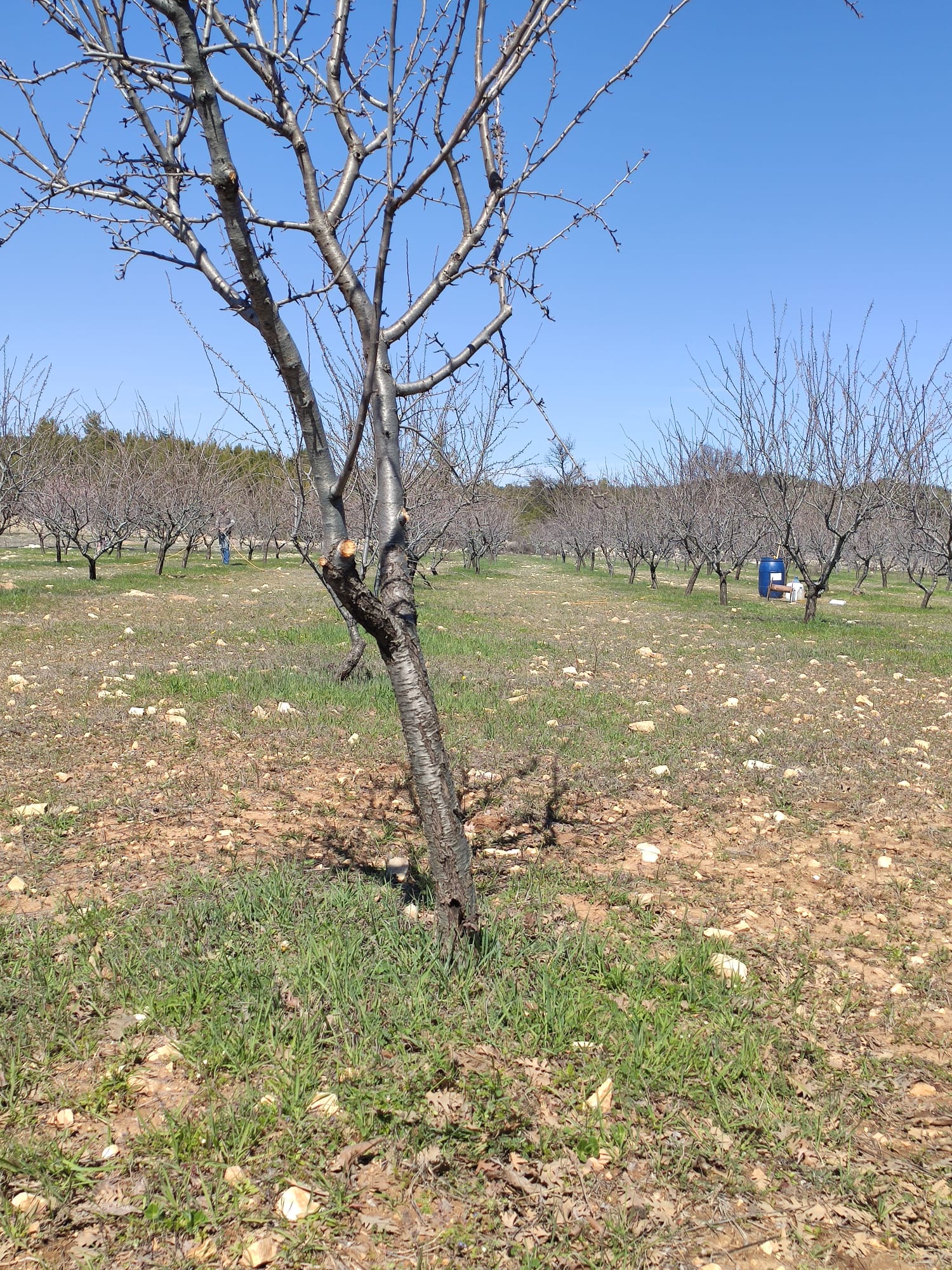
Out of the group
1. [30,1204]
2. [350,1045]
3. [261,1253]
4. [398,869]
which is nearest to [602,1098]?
[350,1045]

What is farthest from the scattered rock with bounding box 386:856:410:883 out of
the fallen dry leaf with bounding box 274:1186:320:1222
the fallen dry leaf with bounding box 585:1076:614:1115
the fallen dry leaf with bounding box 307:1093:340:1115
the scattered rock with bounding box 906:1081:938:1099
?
the scattered rock with bounding box 906:1081:938:1099

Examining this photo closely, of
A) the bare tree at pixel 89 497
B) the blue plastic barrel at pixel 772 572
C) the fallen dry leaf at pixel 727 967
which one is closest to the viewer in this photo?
the fallen dry leaf at pixel 727 967

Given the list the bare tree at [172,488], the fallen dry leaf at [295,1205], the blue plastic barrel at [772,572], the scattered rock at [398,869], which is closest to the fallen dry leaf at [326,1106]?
the fallen dry leaf at [295,1205]

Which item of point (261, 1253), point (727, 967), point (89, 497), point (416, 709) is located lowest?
point (261, 1253)

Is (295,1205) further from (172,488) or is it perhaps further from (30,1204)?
(172,488)

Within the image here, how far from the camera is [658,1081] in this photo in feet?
7.54

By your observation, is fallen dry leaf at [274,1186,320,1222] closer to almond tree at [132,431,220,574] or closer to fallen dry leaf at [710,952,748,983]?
fallen dry leaf at [710,952,748,983]

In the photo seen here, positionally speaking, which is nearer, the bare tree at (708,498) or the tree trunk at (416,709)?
the tree trunk at (416,709)

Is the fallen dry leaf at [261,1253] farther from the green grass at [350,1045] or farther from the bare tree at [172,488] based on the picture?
the bare tree at [172,488]

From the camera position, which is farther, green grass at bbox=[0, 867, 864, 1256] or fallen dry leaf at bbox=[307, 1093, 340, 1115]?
fallen dry leaf at bbox=[307, 1093, 340, 1115]

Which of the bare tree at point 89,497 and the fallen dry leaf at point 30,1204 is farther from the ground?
the bare tree at point 89,497

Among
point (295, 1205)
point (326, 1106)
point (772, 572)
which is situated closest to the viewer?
point (295, 1205)

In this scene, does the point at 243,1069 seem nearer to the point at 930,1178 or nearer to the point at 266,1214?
the point at 266,1214

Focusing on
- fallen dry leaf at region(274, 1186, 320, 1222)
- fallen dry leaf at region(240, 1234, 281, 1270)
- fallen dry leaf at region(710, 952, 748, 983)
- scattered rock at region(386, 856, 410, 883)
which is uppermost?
fallen dry leaf at region(710, 952, 748, 983)
